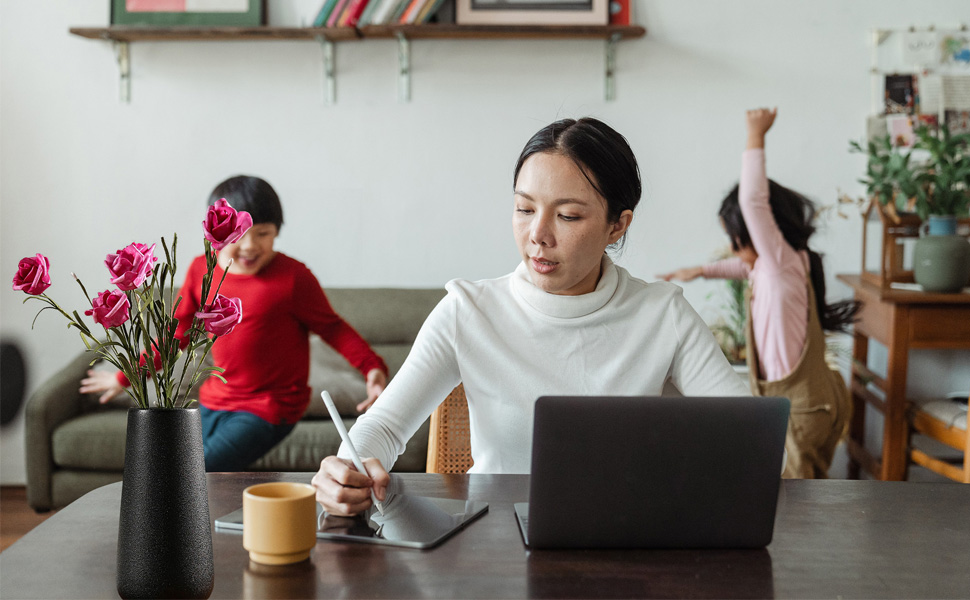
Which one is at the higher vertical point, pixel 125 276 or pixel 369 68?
pixel 369 68

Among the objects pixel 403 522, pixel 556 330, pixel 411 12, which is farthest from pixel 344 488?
pixel 411 12

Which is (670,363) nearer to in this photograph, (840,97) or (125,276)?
(125,276)

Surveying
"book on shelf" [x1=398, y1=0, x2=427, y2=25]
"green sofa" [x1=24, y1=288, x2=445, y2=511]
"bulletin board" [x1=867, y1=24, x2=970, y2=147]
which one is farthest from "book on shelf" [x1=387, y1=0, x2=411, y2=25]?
"bulletin board" [x1=867, y1=24, x2=970, y2=147]

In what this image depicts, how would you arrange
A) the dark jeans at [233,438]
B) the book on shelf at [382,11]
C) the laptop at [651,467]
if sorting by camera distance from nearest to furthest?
the laptop at [651,467], the dark jeans at [233,438], the book on shelf at [382,11]

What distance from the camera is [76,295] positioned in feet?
11.0

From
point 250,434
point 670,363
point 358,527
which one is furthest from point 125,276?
point 250,434

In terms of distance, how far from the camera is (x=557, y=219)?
4.25ft

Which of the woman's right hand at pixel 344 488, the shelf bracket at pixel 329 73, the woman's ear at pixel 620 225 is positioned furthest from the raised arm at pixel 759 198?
the woman's right hand at pixel 344 488

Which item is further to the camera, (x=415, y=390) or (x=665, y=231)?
(x=665, y=231)

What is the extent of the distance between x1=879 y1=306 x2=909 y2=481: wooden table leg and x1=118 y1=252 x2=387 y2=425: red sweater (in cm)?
173

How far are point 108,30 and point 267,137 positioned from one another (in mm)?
664

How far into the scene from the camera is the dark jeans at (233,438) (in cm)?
202

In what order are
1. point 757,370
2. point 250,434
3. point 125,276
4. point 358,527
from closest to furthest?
point 125,276
point 358,527
point 250,434
point 757,370

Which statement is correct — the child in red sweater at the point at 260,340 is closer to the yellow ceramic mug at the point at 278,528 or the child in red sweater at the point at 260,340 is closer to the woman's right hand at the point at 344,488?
the woman's right hand at the point at 344,488
